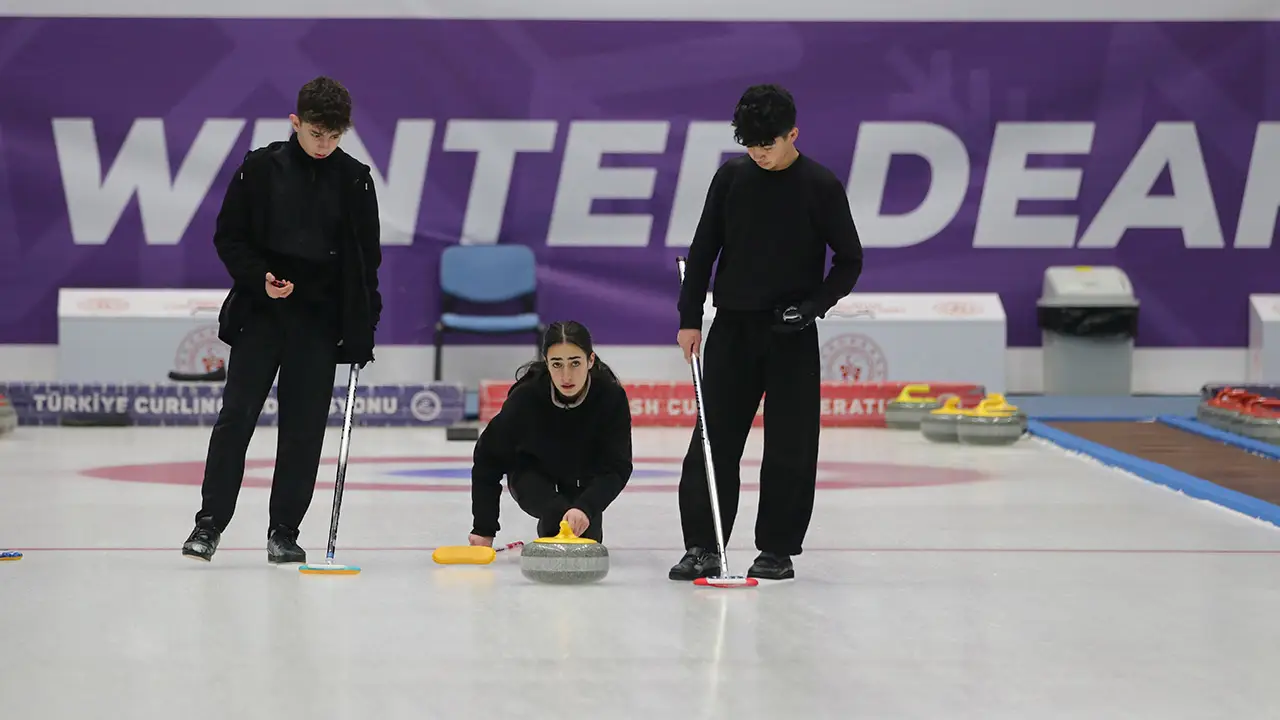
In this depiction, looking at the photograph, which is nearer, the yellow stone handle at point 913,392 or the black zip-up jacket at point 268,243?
the black zip-up jacket at point 268,243

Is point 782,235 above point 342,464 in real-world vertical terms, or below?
above

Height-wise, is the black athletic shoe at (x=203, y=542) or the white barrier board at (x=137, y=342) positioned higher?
the white barrier board at (x=137, y=342)

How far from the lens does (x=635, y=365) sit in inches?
480

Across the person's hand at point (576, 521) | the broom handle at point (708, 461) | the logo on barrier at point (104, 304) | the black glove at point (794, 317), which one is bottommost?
the person's hand at point (576, 521)

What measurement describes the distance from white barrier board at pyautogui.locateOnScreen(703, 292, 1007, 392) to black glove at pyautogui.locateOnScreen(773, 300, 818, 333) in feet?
24.0

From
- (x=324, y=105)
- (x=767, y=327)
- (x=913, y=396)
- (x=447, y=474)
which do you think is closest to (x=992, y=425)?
(x=913, y=396)

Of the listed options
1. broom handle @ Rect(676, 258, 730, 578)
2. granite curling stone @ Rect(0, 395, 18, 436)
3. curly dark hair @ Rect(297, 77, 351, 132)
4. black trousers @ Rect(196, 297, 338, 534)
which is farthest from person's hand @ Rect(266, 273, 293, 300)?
granite curling stone @ Rect(0, 395, 18, 436)

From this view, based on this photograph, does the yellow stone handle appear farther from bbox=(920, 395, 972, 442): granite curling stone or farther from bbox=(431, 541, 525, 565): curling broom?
bbox=(431, 541, 525, 565): curling broom

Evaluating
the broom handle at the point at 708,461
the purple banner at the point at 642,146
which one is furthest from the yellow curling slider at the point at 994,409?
the broom handle at the point at 708,461

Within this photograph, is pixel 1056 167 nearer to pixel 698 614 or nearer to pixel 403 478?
pixel 403 478

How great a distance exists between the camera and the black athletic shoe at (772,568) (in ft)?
14.0

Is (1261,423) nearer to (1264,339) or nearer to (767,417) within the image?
(1264,339)

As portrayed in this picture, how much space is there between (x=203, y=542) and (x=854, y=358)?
7.66 meters

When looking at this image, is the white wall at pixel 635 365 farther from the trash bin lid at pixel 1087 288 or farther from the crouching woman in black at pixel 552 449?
the crouching woman in black at pixel 552 449
